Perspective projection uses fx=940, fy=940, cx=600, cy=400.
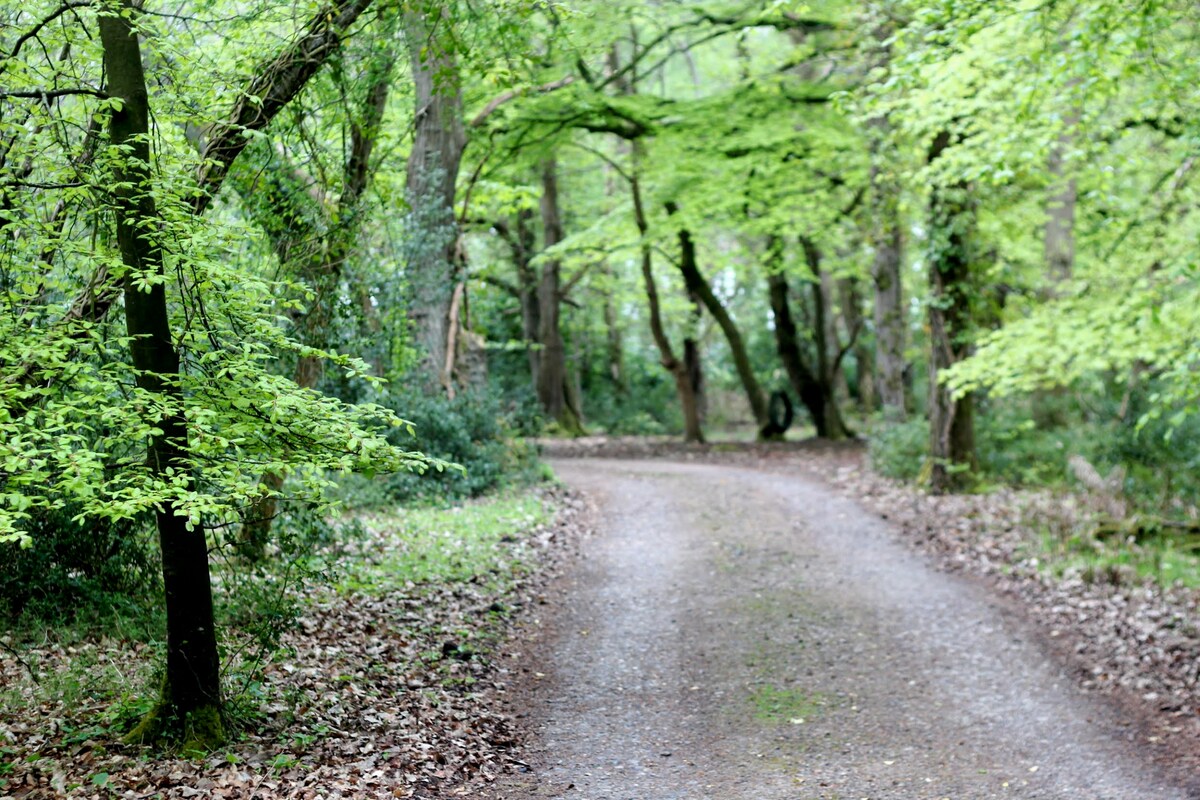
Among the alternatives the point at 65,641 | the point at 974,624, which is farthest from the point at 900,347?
the point at 65,641

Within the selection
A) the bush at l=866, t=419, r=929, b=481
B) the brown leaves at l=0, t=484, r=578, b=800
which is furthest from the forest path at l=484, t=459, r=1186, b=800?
the bush at l=866, t=419, r=929, b=481

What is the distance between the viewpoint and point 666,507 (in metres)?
13.5

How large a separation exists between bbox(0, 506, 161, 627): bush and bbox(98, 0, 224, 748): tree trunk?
1.26 m

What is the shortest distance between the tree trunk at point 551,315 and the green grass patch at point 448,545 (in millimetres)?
10777

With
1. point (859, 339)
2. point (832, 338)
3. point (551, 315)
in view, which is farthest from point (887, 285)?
point (859, 339)

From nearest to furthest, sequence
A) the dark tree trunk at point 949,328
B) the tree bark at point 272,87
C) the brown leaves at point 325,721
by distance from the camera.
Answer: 1. the brown leaves at point 325,721
2. the tree bark at point 272,87
3. the dark tree trunk at point 949,328

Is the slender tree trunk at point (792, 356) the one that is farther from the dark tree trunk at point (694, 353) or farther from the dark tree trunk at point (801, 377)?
the dark tree trunk at point (694, 353)

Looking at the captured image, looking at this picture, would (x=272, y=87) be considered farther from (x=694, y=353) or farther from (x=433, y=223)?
(x=694, y=353)

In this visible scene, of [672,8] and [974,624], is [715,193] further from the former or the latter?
[974,624]

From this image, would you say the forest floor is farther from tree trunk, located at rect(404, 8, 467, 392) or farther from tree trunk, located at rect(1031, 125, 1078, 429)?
tree trunk, located at rect(1031, 125, 1078, 429)

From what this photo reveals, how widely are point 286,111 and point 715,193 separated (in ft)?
44.7

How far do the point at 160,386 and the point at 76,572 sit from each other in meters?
2.27

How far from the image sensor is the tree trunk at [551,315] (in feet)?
73.8

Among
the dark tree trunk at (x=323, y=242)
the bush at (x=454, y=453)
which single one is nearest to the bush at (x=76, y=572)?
the dark tree trunk at (x=323, y=242)
